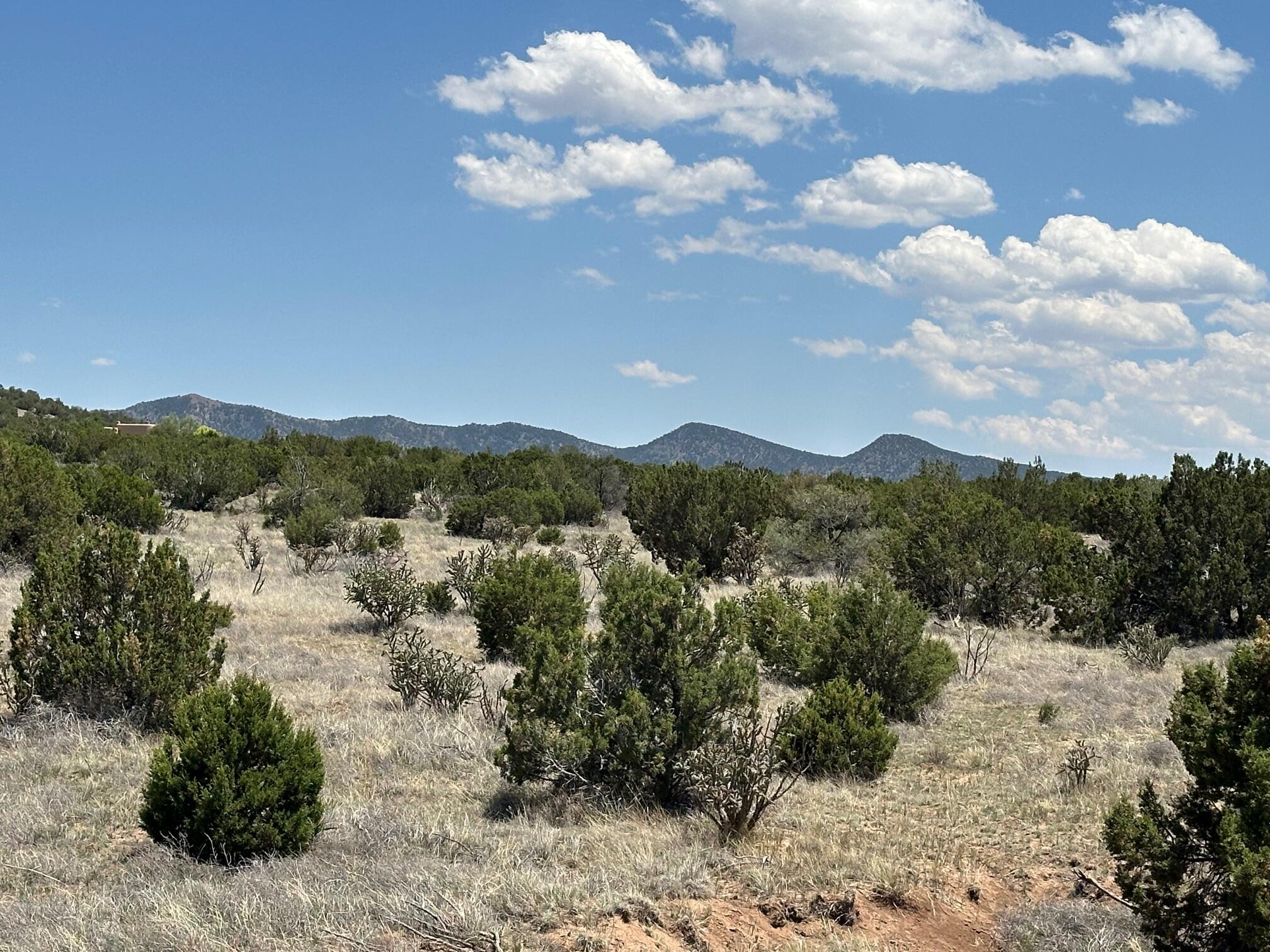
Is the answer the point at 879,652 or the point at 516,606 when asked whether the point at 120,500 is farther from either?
the point at 879,652

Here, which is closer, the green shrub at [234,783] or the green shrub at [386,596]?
the green shrub at [234,783]

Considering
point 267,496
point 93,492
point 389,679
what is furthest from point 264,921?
point 267,496

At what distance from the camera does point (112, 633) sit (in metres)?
9.24

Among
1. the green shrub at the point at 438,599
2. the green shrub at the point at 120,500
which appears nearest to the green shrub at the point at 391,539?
the green shrub at the point at 120,500

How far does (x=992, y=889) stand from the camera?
19.8ft

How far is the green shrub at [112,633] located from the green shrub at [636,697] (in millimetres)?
3753

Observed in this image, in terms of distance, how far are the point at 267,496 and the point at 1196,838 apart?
36396 millimetres

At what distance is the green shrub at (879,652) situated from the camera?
11.8m

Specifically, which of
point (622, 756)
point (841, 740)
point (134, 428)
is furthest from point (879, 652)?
point (134, 428)

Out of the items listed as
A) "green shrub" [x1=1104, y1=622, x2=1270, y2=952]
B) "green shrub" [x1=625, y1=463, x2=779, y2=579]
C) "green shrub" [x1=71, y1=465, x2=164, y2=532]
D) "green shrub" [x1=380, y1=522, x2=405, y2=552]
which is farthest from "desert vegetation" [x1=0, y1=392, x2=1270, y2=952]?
"green shrub" [x1=625, y1=463, x2=779, y2=579]

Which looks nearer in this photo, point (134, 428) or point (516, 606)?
point (516, 606)

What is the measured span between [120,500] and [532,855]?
21768 mm

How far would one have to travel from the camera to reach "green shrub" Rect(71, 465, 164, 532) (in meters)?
23.6

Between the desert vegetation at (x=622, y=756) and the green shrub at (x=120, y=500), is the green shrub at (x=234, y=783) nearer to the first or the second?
the desert vegetation at (x=622, y=756)
